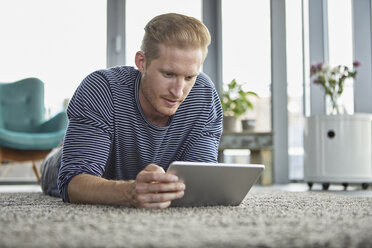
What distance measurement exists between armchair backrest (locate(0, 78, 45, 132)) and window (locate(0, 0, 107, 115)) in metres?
0.35

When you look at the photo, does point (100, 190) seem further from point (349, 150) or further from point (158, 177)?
point (349, 150)

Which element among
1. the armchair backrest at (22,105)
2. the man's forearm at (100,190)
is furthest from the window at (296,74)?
the man's forearm at (100,190)

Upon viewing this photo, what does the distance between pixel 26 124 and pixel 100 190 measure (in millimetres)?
2872

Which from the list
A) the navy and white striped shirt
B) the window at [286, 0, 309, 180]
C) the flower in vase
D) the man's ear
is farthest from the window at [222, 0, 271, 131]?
the man's ear

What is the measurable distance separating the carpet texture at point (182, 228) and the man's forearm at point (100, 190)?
3cm

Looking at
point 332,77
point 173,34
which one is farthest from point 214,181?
point 332,77

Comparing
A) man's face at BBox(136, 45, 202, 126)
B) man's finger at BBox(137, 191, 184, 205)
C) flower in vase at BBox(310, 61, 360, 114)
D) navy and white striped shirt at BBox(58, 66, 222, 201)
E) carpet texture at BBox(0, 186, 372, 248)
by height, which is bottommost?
carpet texture at BBox(0, 186, 372, 248)

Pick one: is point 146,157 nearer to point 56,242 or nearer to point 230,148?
point 56,242

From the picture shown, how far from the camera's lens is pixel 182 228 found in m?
0.85

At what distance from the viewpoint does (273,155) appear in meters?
4.06

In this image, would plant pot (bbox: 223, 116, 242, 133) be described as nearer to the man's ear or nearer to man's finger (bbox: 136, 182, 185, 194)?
the man's ear

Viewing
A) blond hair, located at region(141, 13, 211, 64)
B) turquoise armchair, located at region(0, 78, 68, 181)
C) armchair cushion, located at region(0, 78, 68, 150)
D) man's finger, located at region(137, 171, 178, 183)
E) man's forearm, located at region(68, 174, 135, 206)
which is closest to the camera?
man's finger, located at region(137, 171, 178, 183)

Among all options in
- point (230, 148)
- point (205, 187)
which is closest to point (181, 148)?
point (205, 187)

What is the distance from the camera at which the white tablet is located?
1099 millimetres
